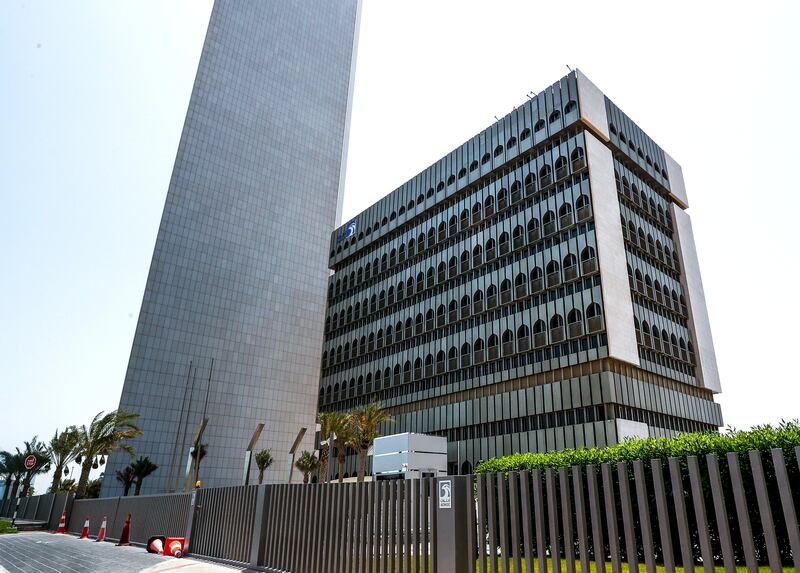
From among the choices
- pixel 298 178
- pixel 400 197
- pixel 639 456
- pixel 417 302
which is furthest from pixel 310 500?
pixel 298 178

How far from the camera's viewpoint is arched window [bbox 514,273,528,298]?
4747cm

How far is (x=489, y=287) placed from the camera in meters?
51.1

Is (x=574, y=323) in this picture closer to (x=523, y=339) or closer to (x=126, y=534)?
(x=523, y=339)

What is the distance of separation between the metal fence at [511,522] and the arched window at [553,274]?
30197 mm

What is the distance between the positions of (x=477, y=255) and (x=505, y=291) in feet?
19.7

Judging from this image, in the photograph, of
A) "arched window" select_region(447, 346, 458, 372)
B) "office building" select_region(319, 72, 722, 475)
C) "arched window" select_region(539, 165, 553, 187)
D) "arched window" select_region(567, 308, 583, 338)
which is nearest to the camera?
"office building" select_region(319, 72, 722, 475)

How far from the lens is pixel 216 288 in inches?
2808

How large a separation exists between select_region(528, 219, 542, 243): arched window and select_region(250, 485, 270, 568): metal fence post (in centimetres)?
3916

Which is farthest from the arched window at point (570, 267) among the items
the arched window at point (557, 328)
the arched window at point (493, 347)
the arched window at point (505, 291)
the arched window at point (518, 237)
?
the arched window at point (493, 347)

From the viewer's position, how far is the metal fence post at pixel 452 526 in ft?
26.5

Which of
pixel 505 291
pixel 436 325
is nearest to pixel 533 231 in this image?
pixel 505 291

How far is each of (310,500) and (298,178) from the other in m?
74.6

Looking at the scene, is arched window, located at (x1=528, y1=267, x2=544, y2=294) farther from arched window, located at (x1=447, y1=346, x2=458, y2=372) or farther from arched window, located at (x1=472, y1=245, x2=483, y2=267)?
arched window, located at (x1=447, y1=346, x2=458, y2=372)

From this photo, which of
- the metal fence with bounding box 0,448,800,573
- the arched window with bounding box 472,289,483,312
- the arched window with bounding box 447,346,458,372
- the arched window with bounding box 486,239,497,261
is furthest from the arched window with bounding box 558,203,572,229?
the metal fence with bounding box 0,448,800,573
